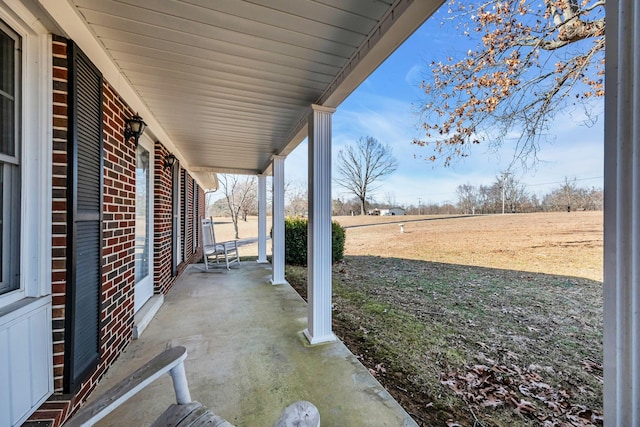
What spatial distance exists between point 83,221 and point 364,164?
2117cm

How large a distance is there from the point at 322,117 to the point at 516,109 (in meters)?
3.24

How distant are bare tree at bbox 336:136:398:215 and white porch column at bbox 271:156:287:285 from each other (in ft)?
57.1

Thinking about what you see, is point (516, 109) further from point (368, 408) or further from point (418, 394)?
point (368, 408)

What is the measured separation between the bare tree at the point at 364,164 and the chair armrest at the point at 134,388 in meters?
21.2

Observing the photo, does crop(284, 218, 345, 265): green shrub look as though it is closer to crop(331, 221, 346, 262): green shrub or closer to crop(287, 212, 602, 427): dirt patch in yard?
crop(331, 221, 346, 262): green shrub

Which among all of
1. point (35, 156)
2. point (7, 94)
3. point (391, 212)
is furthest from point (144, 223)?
point (391, 212)

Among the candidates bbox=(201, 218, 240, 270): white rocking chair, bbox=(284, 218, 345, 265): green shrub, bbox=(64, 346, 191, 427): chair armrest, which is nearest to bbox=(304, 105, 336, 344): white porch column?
bbox=(64, 346, 191, 427): chair armrest

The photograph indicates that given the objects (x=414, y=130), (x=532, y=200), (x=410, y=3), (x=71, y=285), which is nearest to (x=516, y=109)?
(x=414, y=130)

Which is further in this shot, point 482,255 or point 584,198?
point 584,198

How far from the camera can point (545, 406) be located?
6.22 ft

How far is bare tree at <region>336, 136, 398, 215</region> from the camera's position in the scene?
21.3 metres

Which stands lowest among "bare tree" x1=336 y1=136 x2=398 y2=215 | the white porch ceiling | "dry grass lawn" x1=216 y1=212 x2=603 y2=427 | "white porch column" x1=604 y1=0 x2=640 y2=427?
"dry grass lawn" x1=216 y1=212 x2=603 y2=427

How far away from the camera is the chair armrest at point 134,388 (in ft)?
2.78

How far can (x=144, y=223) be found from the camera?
335 cm
